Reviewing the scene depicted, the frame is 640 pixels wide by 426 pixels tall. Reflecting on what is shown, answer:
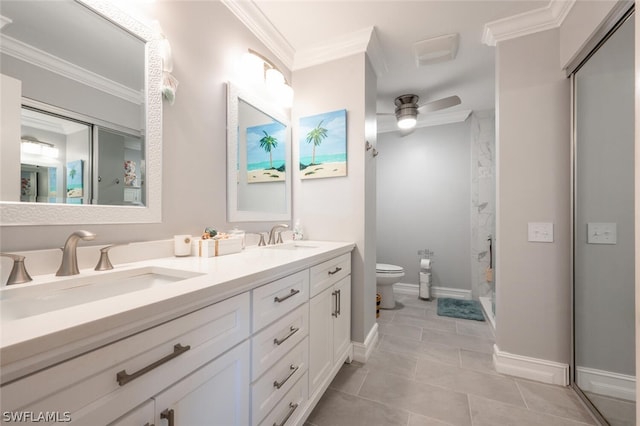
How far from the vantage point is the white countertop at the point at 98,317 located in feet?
1.40

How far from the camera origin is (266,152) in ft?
6.54

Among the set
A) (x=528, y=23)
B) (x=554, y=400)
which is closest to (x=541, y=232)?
(x=554, y=400)

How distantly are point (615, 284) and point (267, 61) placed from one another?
250 centimetres

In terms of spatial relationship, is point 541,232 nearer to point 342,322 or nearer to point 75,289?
point 342,322

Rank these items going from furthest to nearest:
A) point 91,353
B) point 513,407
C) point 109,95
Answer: point 513,407 < point 109,95 < point 91,353

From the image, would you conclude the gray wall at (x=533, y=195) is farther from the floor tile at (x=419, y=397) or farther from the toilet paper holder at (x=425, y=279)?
the toilet paper holder at (x=425, y=279)

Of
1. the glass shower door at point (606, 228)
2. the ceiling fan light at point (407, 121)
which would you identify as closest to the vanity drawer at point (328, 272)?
the glass shower door at point (606, 228)

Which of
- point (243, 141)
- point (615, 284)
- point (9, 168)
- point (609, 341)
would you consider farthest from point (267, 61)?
point (609, 341)

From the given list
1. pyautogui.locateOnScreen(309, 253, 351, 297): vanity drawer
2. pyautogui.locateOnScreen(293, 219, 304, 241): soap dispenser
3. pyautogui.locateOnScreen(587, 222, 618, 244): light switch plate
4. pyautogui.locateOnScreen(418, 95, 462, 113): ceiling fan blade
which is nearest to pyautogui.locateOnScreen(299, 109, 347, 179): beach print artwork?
pyautogui.locateOnScreen(293, 219, 304, 241): soap dispenser

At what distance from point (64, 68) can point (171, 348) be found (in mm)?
1095

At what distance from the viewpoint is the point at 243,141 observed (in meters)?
1.78

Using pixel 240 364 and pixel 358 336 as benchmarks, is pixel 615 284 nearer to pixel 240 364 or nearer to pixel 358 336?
pixel 358 336

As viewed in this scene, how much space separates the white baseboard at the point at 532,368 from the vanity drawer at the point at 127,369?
2.02m

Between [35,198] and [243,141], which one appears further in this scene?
[243,141]
